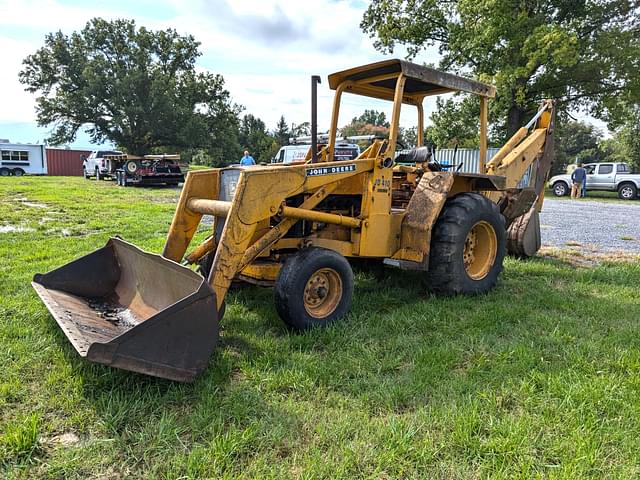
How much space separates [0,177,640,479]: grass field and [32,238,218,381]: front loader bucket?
0.78 feet

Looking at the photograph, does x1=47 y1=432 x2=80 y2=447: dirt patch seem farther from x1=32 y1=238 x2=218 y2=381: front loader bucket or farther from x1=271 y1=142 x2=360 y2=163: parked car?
x1=271 y1=142 x2=360 y2=163: parked car

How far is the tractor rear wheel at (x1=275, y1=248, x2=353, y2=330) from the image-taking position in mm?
3814

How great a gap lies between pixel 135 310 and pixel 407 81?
11.6 ft

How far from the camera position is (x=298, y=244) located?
446 cm

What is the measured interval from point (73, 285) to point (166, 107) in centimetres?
3409

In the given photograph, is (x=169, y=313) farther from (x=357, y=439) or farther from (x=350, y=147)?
(x=350, y=147)

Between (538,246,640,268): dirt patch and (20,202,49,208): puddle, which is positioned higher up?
(20,202,49,208): puddle

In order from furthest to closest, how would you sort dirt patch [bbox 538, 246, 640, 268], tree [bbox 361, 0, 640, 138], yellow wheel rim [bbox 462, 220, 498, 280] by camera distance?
1. tree [bbox 361, 0, 640, 138]
2. dirt patch [bbox 538, 246, 640, 268]
3. yellow wheel rim [bbox 462, 220, 498, 280]

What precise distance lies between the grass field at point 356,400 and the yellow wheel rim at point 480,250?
0.63m

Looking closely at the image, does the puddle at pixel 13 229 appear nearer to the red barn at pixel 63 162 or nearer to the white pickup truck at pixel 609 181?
the white pickup truck at pixel 609 181

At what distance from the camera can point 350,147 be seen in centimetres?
1181

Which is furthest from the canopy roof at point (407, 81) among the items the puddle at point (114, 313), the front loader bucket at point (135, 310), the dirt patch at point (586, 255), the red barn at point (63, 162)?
the red barn at point (63, 162)

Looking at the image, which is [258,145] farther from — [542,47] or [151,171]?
[542,47]

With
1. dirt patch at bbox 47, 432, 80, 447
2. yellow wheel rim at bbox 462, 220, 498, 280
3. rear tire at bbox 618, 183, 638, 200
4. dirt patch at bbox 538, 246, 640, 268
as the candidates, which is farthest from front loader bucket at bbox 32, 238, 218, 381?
rear tire at bbox 618, 183, 638, 200
